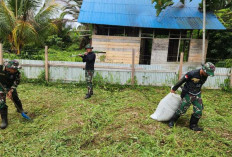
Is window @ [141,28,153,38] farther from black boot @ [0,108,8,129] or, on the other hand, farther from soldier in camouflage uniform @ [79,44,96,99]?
black boot @ [0,108,8,129]

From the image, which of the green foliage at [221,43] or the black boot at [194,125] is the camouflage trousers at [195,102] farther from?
the green foliage at [221,43]

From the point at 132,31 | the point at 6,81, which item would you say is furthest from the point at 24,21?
the point at 6,81

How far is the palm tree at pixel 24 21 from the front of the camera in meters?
9.36

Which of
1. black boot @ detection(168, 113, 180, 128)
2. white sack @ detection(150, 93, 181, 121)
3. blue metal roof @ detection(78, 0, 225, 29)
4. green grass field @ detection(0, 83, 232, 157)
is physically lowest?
green grass field @ detection(0, 83, 232, 157)

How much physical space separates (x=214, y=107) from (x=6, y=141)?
568 cm

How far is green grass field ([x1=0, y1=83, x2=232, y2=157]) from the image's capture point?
3.41 m

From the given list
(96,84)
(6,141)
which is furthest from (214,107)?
(6,141)

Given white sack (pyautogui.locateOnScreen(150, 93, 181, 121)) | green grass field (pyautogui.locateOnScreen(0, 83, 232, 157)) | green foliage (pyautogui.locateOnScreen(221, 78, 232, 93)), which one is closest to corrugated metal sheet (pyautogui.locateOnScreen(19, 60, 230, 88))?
green foliage (pyautogui.locateOnScreen(221, 78, 232, 93))

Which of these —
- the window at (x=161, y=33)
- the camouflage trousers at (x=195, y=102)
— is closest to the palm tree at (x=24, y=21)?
the window at (x=161, y=33)

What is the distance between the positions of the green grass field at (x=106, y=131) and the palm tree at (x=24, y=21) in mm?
4758

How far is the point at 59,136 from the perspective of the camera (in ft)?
12.4

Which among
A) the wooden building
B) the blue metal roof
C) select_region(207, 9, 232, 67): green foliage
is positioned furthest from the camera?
select_region(207, 9, 232, 67): green foliage

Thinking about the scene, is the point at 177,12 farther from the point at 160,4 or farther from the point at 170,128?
the point at 170,128

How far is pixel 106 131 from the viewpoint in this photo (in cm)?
400
